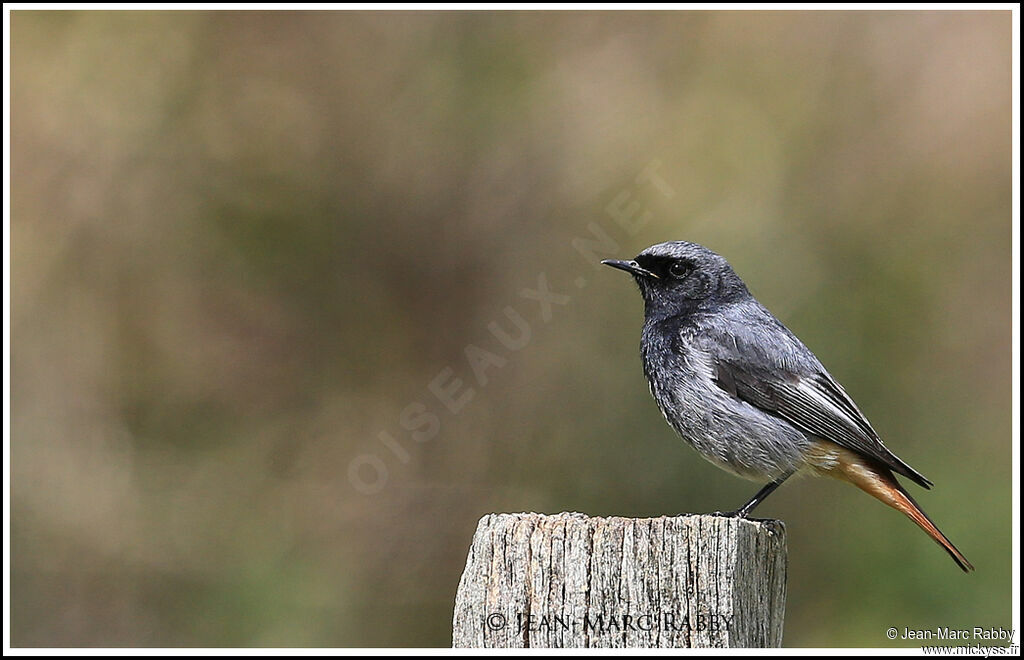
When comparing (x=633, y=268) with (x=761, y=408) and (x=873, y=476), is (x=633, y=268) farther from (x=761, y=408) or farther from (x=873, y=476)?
(x=873, y=476)

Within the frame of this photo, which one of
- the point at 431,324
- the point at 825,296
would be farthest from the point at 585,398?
the point at 825,296

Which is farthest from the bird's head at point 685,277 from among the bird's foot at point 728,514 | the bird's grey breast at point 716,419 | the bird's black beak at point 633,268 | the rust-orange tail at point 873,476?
the bird's foot at point 728,514

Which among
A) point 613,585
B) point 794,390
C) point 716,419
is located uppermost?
point 794,390

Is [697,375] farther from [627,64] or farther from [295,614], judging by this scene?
[627,64]

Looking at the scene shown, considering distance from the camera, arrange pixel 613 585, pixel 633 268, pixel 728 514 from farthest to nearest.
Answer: pixel 633 268, pixel 728 514, pixel 613 585

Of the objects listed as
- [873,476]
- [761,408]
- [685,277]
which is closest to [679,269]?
[685,277]

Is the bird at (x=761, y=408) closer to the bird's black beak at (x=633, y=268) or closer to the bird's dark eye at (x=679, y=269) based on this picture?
the bird's black beak at (x=633, y=268)

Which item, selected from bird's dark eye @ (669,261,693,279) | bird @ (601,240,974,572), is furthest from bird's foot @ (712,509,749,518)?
bird's dark eye @ (669,261,693,279)
